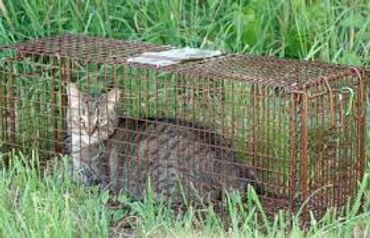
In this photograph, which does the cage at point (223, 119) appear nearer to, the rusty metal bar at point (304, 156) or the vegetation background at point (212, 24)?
the rusty metal bar at point (304, 156)

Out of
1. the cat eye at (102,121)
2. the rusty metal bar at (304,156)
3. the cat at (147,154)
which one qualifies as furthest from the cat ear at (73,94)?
the rusty metal bar at (304,156)

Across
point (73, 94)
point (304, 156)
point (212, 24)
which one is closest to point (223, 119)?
point (304, 156)

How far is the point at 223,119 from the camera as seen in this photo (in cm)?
478

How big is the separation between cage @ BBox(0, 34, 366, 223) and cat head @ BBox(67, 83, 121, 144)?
0.02 metres

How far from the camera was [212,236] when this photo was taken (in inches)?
164

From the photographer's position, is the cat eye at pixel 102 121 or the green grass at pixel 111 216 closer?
the green grass at pixel 111 216

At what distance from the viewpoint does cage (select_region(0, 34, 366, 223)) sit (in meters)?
4.51

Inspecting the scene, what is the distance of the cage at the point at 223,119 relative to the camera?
4.51 metres

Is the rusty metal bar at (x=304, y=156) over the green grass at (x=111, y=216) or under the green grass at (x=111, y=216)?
over

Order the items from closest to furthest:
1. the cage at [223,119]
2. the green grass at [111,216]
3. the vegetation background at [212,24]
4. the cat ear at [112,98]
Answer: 1. the green grass at [111,216]
2. the cage at [223,119]
3. the cat ear at [112,98]
4. the vegetation background at [212,24]

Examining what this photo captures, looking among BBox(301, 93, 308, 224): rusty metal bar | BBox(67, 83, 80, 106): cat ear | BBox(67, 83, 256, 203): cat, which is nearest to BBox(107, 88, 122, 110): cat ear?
BBox(67, 83, 256, 203): cat

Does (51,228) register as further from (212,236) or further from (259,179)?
(259,179)

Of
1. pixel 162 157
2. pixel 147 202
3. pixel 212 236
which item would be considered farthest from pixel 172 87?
pixel 212 236

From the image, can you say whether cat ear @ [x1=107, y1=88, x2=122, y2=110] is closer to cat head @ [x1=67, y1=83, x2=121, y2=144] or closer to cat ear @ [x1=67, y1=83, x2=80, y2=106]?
cat head @ [x1=67, y1=83, x2=121, y2=144]
